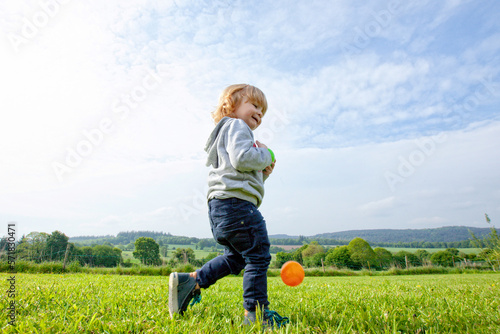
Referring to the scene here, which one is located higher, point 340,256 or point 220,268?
point 220,268

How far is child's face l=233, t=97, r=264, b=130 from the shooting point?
2.28 meters

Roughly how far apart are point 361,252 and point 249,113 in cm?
3714

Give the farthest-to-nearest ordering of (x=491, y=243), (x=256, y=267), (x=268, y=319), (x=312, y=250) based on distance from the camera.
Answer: (x=312, y=250), (x=491, y=243), (x=256, y=267), (x=268, y=319)

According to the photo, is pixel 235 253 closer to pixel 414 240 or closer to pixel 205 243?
pixel 205 243

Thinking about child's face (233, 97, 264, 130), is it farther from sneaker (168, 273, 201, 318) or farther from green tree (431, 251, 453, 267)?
green tree (431, 251, 453, 267)

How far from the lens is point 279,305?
7.93 feet

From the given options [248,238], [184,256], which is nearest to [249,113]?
[248,238]

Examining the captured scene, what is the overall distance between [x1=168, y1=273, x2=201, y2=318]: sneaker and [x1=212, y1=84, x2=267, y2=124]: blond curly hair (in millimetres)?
1273

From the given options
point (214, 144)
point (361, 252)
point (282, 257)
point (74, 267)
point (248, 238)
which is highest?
point (214, 144)

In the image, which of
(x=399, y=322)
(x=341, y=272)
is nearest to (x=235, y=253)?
(x=399, y=322)

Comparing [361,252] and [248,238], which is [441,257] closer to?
[361,252]

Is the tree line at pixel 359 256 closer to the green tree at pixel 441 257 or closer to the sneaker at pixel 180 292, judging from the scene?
the green tree at pixel 441 257

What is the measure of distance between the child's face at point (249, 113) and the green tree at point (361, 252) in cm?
3460

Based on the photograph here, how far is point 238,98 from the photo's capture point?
92.3 inches
